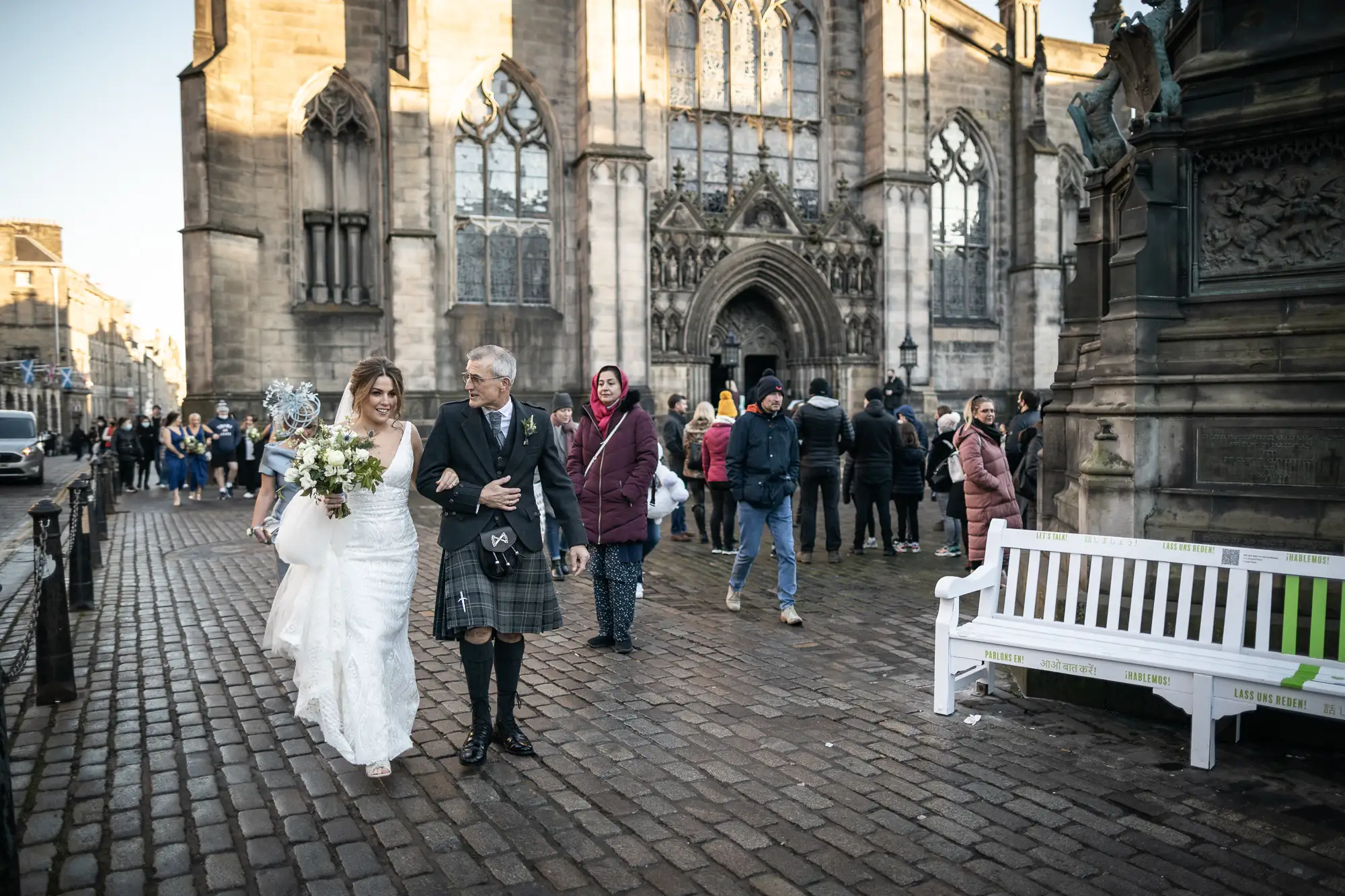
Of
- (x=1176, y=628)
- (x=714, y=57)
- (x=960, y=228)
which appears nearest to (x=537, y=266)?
(x=714, y=57)

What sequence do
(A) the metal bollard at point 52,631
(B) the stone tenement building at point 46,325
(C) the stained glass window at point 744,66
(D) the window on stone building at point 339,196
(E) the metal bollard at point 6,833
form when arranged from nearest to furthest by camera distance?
(E) the metal bollard at point 6,833, (A) the metal bollard at point 52,631, (D) the window on stone building at point 339,196, (C) the stained glass window at point 744,66, (B) the stone tenement building at point 46,325

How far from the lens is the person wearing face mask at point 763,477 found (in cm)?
816

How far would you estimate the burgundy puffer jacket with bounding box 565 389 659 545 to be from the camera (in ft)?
23.8

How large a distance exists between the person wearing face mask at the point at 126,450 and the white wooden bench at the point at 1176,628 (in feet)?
69.1

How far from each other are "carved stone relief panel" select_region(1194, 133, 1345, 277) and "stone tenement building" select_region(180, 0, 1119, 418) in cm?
1730

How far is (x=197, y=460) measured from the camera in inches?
742

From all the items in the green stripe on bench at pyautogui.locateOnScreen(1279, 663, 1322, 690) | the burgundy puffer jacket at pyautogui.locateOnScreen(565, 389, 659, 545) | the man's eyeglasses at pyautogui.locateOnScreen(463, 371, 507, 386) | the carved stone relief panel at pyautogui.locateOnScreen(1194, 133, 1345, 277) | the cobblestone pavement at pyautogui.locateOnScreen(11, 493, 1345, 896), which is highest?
the carved stone relief panel at pyautogui.locateOnScreen(1194, 133, 1345, 277)

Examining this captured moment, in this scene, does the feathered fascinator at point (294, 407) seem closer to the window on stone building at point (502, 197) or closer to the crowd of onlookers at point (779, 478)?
the crowd of onlookers at point (779, 478)

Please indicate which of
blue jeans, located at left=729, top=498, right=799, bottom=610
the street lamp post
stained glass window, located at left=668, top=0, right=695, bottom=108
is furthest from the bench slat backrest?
stained glass window, located at left=668, top=0, right=695, bottom=108

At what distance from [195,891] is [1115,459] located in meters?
5.09

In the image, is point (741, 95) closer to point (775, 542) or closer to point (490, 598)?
point (775, 542)

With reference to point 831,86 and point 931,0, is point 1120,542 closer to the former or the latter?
point 831,86

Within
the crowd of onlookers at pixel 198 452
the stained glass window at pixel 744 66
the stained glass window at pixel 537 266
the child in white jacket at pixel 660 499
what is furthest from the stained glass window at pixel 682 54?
the child in white jacket at pixel 660 499

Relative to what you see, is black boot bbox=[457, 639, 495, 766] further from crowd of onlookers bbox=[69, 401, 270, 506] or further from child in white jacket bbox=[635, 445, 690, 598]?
crowd of onlookers bbox=[69, 401, 270, 506]
